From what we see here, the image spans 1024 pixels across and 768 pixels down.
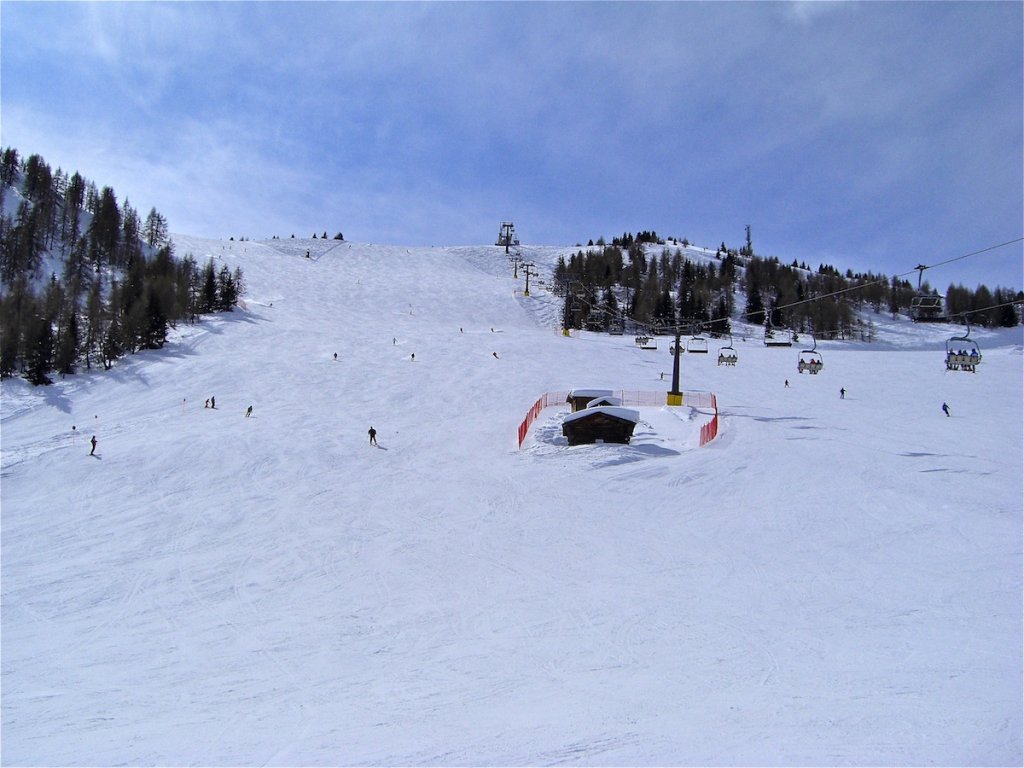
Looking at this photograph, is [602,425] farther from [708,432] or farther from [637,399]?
[637,399]

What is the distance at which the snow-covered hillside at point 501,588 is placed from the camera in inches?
254

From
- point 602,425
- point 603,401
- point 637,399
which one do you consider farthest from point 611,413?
point 637,399

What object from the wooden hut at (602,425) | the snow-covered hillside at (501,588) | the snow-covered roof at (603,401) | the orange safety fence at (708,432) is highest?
the snow-covered roof at (603,401)

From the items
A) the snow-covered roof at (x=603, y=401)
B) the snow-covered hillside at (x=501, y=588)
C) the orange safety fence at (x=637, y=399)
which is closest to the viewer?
the snow-covered hillside at (x=501, y=588)

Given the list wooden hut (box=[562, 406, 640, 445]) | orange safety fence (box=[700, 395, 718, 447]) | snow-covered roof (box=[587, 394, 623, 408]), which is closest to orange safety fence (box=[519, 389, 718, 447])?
snow-covered roof (box=[587, 394, 623, 408])

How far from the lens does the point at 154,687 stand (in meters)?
8.19

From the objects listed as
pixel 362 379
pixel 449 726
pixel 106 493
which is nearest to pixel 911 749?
pixel 449 726

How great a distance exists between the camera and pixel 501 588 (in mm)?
10969

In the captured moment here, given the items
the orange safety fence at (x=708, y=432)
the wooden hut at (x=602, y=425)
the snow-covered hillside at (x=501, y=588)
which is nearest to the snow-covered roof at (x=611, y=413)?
the wooden hut at (x=602, y=425)

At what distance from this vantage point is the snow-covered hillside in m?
6.45

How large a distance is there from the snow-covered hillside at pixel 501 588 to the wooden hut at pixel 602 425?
2.96 ft

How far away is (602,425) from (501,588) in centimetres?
1163

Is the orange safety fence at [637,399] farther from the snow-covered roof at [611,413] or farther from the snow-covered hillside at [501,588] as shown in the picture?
the snow-covered roof at [611,413]

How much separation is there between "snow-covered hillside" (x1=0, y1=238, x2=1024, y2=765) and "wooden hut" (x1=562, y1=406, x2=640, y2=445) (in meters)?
0.90
